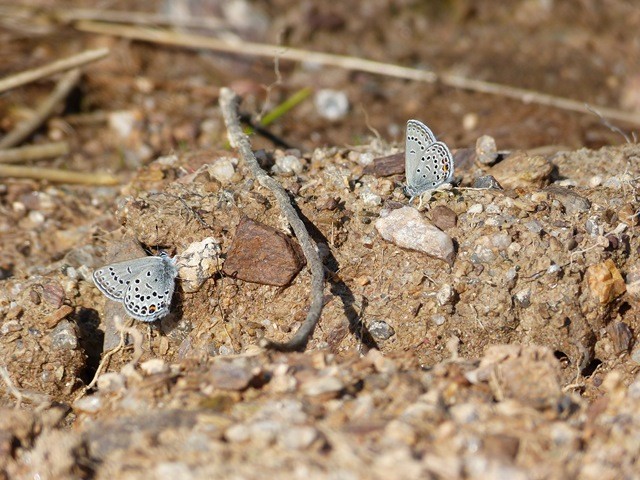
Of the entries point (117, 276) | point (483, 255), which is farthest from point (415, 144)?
point (117, 276)

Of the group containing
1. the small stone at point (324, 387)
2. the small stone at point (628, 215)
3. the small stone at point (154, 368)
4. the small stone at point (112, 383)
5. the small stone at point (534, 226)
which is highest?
the small stone at point (628, 215)

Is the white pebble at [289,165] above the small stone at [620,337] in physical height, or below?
above

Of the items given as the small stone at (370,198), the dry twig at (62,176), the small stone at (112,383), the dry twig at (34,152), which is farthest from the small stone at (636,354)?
the dry twig at (34,152)

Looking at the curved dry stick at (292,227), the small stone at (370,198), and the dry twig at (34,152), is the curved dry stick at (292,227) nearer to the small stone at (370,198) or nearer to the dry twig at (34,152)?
the small stone at (370,198)

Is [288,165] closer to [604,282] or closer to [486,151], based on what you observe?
[486,151]

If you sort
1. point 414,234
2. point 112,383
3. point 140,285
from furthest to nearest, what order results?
point 414,234 → point 140,285 → point 112,383

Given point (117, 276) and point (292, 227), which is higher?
point (292, 227)
